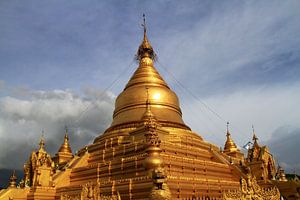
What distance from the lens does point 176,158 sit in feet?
59.9

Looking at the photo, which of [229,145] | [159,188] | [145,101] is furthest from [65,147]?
[159,188]

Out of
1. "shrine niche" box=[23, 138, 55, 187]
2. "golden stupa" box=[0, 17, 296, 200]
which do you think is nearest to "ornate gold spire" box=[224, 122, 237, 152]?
"golden stupa" box=[0, 17, 296, 200]

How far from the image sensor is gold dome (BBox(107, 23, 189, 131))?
2608cm

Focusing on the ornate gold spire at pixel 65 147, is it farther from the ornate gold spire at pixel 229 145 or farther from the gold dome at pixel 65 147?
the ornate gold spire at pixel 229 145

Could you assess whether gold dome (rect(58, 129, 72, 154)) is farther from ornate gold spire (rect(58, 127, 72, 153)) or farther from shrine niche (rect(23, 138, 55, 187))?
shrine niche (rect(23, 138, 55, 187))

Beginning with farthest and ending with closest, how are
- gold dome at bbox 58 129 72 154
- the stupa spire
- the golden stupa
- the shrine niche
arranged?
gold dome at bbox 58 129 72 154
the stupa spire
the shrine niche
the golden stupa

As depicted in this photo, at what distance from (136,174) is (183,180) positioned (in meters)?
3.10

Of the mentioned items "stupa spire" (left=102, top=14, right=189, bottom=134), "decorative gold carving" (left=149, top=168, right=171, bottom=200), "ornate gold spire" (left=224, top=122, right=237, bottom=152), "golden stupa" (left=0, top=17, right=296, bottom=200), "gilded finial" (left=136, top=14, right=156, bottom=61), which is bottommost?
"decorative gold carving" (left=149, top=168, right=171, bottom=200)

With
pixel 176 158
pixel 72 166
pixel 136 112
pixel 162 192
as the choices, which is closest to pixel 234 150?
pixel 136 112

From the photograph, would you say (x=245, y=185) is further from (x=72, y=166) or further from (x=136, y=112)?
(x=136, y=112)

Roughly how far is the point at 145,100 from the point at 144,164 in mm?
13179

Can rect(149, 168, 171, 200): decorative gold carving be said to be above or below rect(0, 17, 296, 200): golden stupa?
below

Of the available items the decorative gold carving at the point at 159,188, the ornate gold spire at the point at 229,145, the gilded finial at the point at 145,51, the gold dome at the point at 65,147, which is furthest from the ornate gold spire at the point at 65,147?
the decorative gold carving at the point at 159,188

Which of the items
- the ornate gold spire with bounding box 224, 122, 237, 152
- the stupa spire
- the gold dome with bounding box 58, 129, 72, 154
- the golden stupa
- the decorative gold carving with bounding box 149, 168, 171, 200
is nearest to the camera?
the decorative gold carving with bounding box 149, 168, 171, 200
